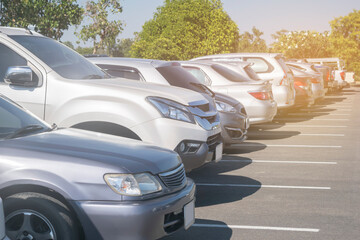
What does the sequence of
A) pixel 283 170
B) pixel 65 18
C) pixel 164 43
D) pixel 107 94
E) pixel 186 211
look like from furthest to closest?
pixel 164 43 → pixel 65 18 → pixel 283 170 → pixel 107 94 → pixel 186 211

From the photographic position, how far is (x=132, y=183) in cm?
462

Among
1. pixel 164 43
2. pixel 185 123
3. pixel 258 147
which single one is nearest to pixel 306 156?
pixel 258 147

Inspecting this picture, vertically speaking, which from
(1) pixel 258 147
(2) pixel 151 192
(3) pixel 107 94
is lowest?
(1) pixel 258 147

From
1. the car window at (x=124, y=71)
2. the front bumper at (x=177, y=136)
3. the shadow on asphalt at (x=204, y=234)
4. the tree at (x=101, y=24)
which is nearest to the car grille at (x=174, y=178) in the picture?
the shadow on asphalt at (x=204, y=234)

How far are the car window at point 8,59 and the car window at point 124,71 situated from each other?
2061 mm

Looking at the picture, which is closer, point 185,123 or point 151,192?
point 151,192

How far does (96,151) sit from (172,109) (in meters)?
2.78

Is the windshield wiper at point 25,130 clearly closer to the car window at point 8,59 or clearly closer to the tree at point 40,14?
the car window at point 8,59

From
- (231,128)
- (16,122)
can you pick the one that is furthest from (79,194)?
(231,128)

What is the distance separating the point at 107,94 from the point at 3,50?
1.42 meters

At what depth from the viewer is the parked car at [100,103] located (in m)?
7.27

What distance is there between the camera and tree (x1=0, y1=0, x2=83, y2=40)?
2905 cm

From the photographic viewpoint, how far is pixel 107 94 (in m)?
7.29

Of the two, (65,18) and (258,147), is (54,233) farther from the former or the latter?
(65,18)
